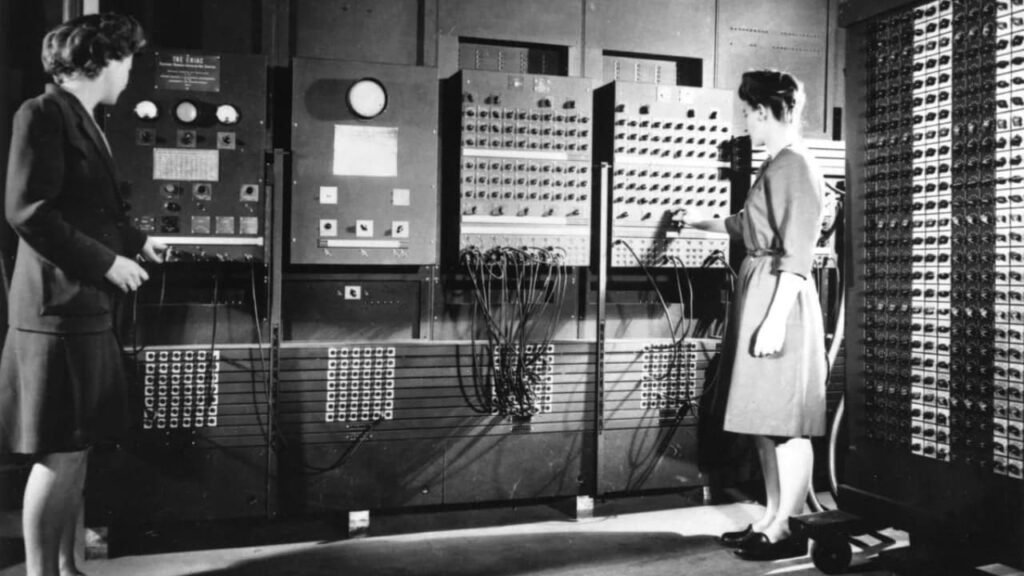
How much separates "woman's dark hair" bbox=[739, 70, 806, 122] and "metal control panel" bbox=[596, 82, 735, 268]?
75 centimetres

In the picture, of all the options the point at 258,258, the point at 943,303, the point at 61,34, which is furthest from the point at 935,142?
the point at 61,34

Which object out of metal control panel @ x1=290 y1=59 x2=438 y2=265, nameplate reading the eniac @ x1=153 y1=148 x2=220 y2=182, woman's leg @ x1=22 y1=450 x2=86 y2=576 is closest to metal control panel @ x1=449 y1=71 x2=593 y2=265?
metal control panel @ x1=290 y1=59 x2=438 y2=265

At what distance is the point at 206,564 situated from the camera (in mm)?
2816

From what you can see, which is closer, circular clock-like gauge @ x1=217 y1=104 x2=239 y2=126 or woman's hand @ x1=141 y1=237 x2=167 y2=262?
woman's hand @ x1=141 y1=237 x2=167 y2=262

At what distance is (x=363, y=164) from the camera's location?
10.4 ft

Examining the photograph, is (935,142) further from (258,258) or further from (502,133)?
(258,258)

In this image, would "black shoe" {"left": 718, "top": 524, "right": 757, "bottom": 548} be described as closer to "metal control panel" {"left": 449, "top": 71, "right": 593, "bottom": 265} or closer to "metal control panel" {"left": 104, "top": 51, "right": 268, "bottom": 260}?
"metal control panel" {"left": 449, "top": 71, "right": 593, "bottom": 265}

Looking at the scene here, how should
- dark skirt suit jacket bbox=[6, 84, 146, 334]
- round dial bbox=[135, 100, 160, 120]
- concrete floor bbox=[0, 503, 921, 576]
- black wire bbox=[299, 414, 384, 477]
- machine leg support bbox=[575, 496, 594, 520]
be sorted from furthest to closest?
machine leg support bbox=[575, 496, 594, 520]
black wire bbox=[299, 414, 384, 477]
round dial bbox=[135, 100, 160, 120]
concrete floor bbox=[0, 503, 921, 576]
dark skirt suit jacket bbox=[6, 84, 146, 334]

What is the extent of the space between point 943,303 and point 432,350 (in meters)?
1.87

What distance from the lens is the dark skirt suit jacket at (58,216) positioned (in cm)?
204

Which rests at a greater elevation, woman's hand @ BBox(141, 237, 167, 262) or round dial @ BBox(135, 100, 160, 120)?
round dial @ BBox(135, 100, 160, 120)

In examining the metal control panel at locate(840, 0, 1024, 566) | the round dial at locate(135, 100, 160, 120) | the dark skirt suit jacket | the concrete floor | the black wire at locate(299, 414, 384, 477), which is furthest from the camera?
the black wire at locate(299, 414, 384, 477)

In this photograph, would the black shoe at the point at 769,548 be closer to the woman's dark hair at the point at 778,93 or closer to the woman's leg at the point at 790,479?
the woman's leg at the point at 790,479

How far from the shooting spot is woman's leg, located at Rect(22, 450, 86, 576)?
2113 millimetres
